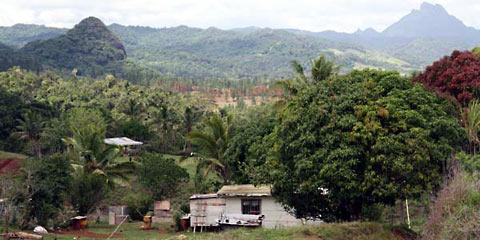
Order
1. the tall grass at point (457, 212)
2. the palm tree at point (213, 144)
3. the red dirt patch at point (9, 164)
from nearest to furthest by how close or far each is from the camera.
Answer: the tall grass at point (457, 212)
the palm tree at point (213, 144)
the red dirt patch at point (9, 164)

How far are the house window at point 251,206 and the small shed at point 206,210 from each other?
0.92 meters

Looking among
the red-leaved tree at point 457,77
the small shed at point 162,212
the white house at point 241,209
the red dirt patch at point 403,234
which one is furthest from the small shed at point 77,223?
the red-leaved tree at point 457,77

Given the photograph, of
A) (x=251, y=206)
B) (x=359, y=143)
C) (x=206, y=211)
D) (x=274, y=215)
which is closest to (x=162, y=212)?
(x=206, y=211)

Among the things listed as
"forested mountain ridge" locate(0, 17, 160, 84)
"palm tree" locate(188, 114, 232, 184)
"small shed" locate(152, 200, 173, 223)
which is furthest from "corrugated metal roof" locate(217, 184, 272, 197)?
"forested mountain ridge" locate(0, 17, 160, 84)

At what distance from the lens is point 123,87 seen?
91250mm

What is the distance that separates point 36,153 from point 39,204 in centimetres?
2711

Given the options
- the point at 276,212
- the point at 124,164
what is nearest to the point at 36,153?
the point at 124,164

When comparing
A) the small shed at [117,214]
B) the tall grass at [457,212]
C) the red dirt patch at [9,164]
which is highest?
the tall grass at [457,212]

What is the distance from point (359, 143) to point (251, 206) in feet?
25.6

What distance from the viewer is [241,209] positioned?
22.7 metres

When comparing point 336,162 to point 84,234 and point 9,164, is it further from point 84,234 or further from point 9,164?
point 9,164

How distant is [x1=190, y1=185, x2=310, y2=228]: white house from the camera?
71.6 feet

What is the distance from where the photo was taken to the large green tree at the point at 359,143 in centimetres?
1541

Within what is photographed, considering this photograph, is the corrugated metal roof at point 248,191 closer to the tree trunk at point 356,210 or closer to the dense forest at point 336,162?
the dense forest at point 336,162
